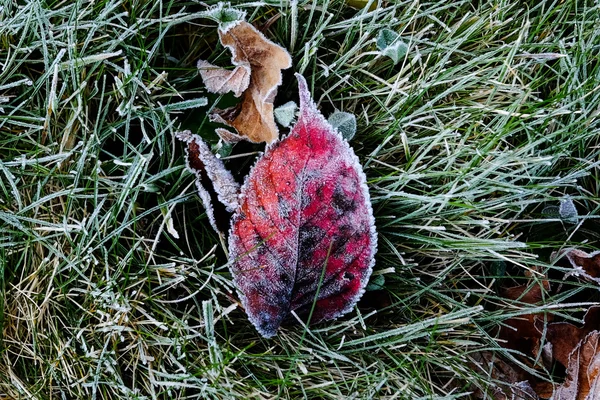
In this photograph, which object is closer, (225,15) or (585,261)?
(225,15)

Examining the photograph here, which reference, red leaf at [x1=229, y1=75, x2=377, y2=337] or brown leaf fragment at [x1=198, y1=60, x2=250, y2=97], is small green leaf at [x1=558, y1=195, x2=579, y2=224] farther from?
brown leaf fragment at [x1=198, y1=60, x2=250, y2=97]

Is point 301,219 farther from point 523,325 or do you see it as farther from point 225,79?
point 523,325

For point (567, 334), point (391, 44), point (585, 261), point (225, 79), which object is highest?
point (391, 44)

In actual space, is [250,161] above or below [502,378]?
above

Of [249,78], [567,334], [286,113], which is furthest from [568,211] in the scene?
[249,78]

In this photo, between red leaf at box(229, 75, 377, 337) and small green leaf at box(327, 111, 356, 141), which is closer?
red leaf at box(229, 75, 377, 337)

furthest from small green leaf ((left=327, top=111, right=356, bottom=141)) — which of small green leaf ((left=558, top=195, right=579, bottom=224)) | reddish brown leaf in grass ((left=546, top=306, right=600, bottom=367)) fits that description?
reddish brown leaf in grass ((left=546, top=306, right=600, bottom=367))

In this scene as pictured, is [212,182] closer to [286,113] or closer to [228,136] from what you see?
[228,136]
